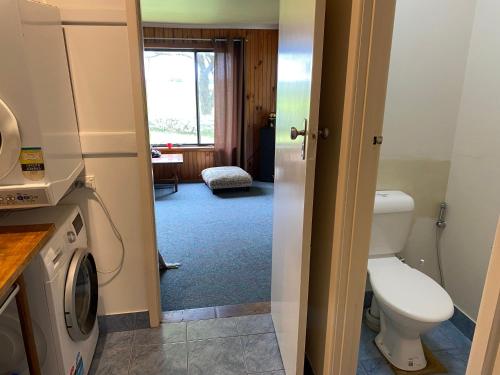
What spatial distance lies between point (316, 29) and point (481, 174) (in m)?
1.36

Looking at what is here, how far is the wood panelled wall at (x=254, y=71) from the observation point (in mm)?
5145

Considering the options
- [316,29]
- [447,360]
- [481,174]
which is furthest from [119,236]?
[481,174]

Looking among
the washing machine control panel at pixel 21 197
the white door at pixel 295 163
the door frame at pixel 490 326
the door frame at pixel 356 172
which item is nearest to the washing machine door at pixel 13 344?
the washing machine control panel at pixel 21 197

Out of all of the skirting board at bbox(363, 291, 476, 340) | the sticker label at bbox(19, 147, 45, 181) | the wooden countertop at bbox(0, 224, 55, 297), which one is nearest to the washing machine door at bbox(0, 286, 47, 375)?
the wooden countertop at bbox(0, 224, 55, 297)

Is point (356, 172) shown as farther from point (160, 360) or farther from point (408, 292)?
point (160, 360)

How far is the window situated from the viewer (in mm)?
5340

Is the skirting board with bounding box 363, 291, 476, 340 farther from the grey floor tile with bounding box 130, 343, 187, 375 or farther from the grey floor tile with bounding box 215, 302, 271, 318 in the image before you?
the grey floor tile with bounding box 130, 343, 187, 375

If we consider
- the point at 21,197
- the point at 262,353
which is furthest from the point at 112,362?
the point at 21,197

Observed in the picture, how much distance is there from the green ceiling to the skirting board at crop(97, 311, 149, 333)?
302 cm

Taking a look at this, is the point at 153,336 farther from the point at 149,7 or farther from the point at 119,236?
the point at 149,7

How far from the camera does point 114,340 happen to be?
1.97 m

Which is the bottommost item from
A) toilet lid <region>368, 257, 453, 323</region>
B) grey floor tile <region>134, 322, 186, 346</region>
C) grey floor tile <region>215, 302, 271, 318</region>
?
grey floor tile <region>134, 322, 186, 346</region>

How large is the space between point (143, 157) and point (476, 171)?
5.87 feet

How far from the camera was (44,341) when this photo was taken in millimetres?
1354
